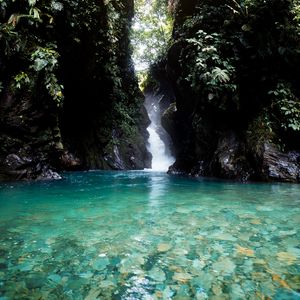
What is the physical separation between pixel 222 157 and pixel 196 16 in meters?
7.63

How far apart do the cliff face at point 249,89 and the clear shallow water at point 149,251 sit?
5767mm

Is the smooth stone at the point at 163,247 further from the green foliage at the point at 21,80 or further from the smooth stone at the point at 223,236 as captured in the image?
the green foliage at the point at 21,80

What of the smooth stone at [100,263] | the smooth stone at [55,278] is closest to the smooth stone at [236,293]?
the smooth stone at [100,263]

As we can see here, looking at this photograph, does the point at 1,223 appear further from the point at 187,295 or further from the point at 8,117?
the point at 8,117

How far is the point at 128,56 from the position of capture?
74.2 feet

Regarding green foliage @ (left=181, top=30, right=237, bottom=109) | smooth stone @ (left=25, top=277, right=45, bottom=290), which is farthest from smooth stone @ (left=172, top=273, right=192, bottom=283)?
green foliage @ (left=181, top=30, right=237, bottom=109)

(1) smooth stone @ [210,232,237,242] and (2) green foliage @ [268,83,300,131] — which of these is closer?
(1) smooth stone @ [210,232,237,242]

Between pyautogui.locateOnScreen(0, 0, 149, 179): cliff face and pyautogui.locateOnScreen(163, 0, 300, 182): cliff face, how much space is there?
4.96m

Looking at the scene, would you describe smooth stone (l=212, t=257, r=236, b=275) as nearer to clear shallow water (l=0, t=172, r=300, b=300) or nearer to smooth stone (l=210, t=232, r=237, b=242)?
clear shallow water (l=0, t=172, r=300, b=300)

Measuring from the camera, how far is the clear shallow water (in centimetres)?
243

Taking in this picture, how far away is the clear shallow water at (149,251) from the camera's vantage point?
95.8 inches

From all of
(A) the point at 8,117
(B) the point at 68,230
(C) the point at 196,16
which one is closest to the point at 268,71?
(C) the point at 196,16

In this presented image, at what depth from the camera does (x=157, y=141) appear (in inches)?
1171

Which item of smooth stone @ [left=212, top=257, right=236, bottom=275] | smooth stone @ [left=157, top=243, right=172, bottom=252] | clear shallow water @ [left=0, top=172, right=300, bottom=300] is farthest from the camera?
smooth stone @ [left=157, top=243, right=172, bottom=252]
